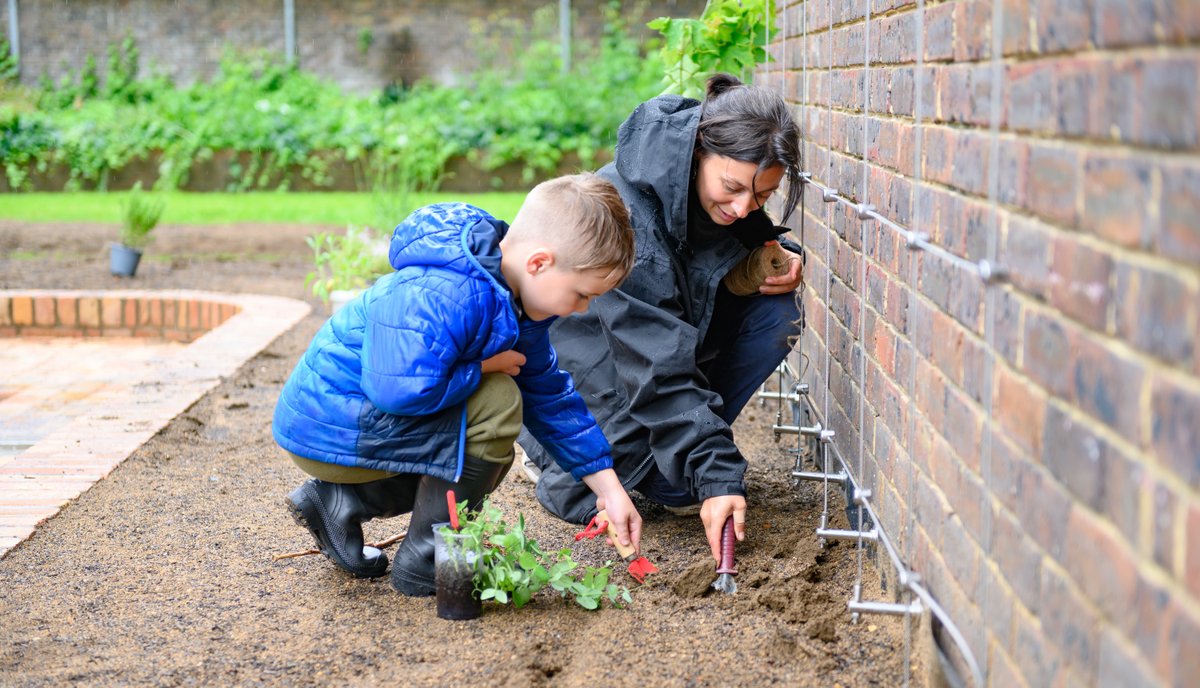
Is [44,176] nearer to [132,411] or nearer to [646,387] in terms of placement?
[132,411]

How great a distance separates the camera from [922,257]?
2053mm

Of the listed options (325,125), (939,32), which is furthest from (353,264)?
(325,125)

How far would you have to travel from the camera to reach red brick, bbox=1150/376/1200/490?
1.02m

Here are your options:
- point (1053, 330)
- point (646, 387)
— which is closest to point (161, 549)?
point (646, 387)

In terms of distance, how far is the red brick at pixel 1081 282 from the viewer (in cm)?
124

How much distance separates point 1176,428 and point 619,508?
62.4 inches

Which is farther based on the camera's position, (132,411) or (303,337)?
(303,337)

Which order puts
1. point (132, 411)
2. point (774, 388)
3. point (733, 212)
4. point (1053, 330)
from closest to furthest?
point (1053, 330), point (733, 212), point (132, 411), point (774, 388)

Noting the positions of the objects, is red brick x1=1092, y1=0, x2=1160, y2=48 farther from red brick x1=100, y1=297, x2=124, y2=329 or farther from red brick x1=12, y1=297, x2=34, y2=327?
red brick x1=12, y1=297, x2=34, y2=327

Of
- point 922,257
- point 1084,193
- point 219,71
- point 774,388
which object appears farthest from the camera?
point 219,71

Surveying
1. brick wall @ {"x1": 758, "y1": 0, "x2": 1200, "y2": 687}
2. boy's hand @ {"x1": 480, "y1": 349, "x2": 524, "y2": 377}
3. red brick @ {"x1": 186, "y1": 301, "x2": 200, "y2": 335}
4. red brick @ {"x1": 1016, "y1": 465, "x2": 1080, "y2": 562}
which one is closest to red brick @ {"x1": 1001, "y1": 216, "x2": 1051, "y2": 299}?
brick wall @ {"x1": 758, "y1": 0, "x2": 1200, "y2": 687}

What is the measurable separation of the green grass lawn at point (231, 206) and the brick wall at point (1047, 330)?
7.82 m

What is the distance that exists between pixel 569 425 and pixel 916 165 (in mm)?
977

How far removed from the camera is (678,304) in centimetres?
292
